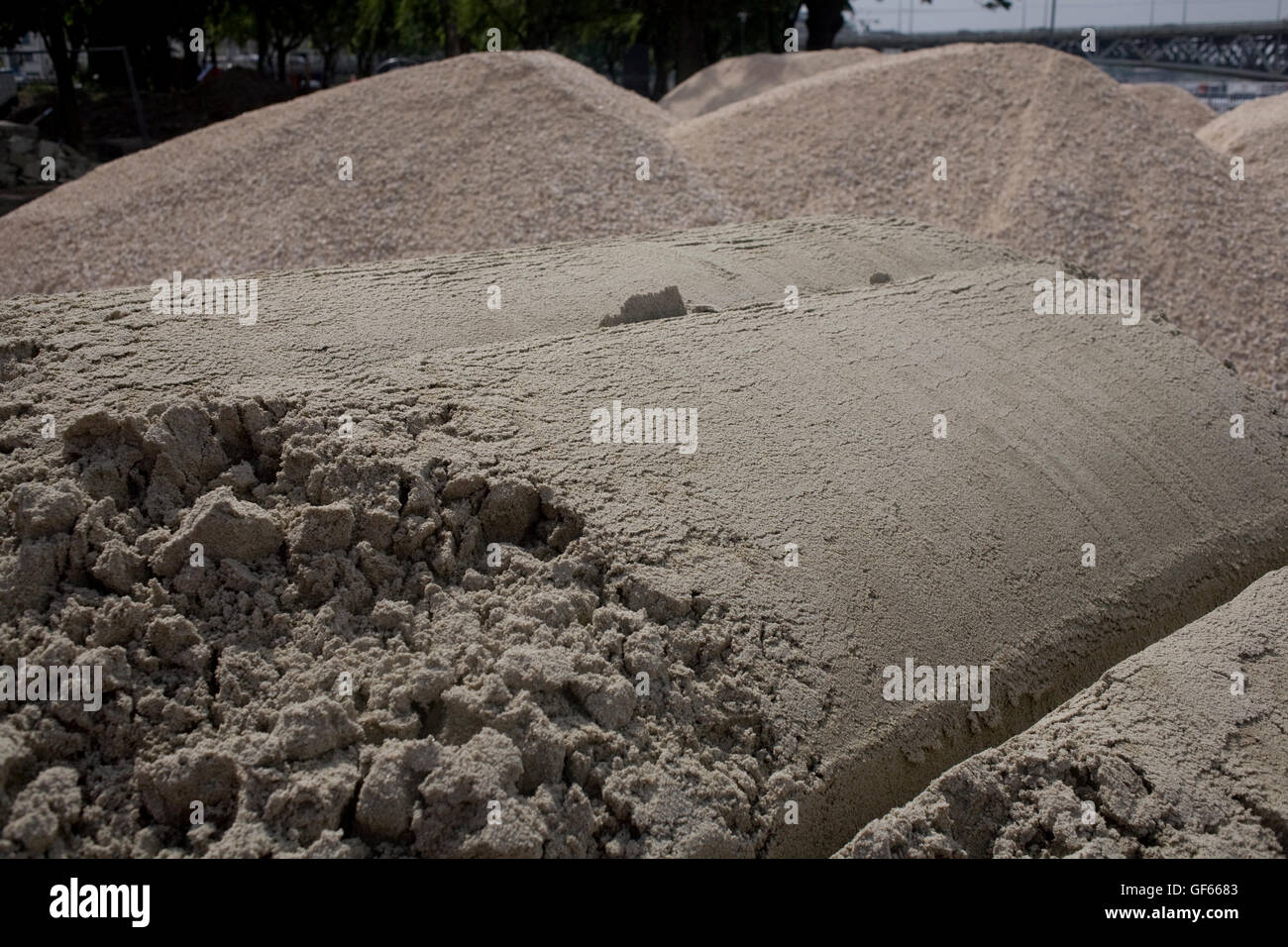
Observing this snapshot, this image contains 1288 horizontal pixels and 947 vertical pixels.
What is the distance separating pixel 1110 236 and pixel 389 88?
255 inches

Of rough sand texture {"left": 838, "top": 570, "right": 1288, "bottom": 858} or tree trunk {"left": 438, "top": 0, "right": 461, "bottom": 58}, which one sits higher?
tree trunk {"left": 438, "top": 0, "right": 461, "bottom": 58}

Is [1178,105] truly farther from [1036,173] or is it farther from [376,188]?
[376,188]

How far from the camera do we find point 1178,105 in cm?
1562

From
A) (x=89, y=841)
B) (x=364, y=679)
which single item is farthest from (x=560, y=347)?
(x=89, y=841)

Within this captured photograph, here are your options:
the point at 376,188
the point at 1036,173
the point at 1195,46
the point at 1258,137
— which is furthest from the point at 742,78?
the point at 1195,46

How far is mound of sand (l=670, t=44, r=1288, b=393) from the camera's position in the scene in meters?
7.94

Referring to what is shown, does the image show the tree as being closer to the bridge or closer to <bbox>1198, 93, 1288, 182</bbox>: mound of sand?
<bbox>1198, 93, 1288, 182</bbox>: mound of sand

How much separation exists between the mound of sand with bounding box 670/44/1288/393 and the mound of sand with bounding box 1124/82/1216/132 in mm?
5704

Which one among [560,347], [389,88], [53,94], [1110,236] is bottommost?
[560,347]

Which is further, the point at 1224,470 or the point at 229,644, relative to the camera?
the point at 1224,470

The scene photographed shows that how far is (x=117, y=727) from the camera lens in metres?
2.34

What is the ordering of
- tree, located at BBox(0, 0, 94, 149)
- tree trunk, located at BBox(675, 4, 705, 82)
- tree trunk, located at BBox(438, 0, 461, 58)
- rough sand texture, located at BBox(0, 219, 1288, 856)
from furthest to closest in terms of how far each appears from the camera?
1. tree trunk, located at BBox(438, 0, 461, 58)
2. tree trunk, located at BBox(675, 4, 705, 82)
3. tree, located at BBox(0, 0, 94, 149)
4. rough sand texture, located at BBox(0, 219, 1288, 856)

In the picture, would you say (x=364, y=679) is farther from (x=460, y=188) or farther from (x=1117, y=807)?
(x=460, y=188)

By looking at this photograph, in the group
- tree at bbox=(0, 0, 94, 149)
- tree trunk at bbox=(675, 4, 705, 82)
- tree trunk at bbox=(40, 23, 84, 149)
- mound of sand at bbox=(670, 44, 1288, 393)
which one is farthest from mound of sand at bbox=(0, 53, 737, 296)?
tree trunk at bbox=(675, 4, 705, 82)
